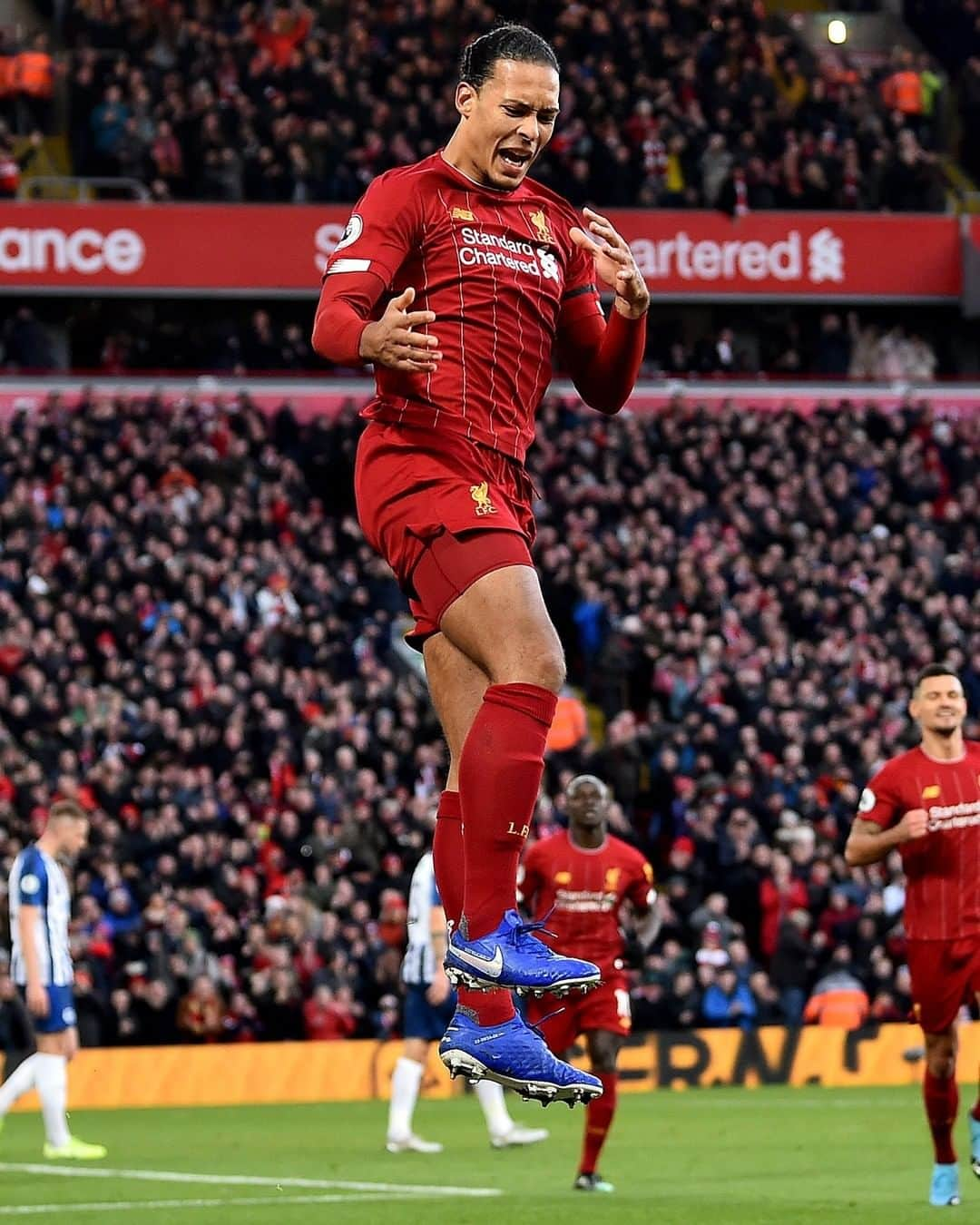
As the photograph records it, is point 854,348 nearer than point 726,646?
No

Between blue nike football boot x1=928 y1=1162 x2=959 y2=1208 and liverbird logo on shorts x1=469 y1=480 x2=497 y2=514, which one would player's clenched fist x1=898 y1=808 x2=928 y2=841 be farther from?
liverbird logo on shorts x1=469 y1=480 x2=497 y2=514

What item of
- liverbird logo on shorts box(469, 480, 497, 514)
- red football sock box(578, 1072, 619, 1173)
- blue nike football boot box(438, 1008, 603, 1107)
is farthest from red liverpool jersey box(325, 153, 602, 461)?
red football sock box(578, 1072, 619, 1173)

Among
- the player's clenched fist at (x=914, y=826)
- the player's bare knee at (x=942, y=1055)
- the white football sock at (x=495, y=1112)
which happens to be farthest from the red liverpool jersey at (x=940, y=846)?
the white football sock at (x=495, y=1112)

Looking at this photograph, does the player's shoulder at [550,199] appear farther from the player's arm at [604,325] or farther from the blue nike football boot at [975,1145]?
the blue nike football boot at [975,1145]

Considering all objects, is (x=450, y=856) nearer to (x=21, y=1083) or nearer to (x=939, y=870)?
(x=939, y=870)

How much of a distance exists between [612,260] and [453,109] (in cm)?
2580

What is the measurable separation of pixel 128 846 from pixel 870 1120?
21.9ft

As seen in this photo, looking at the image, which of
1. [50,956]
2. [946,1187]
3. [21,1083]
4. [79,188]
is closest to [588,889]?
[946,1187]

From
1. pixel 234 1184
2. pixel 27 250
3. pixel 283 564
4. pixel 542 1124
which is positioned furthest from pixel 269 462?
pixel 234 1184

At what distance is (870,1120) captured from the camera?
18641 millimetres

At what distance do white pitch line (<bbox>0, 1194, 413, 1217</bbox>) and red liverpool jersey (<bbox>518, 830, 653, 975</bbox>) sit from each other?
2.32m

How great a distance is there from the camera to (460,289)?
6.28 meters

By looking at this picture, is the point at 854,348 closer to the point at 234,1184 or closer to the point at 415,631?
the point at 234,1184

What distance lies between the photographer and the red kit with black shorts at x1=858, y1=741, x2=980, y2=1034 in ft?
41.4
